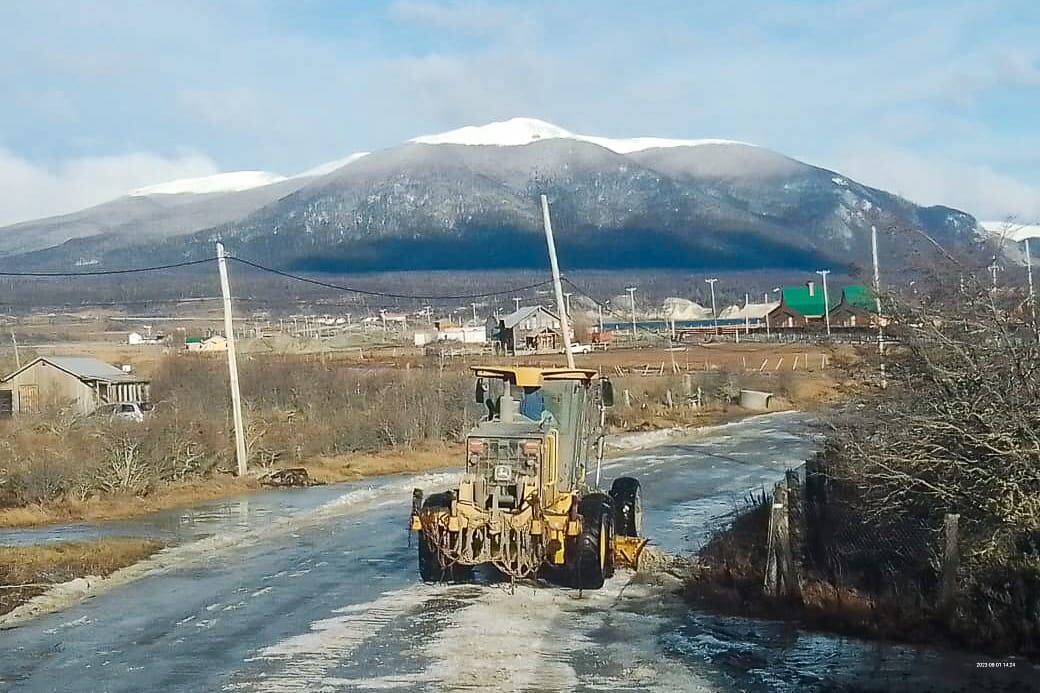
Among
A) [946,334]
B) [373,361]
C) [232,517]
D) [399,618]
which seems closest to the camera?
[946,334]

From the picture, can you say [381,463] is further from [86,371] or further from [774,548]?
[774,548]

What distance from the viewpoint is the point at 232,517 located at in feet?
89.2

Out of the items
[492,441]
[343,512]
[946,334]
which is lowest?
[343,512]

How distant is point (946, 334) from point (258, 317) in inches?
4947

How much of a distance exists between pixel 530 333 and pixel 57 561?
8138cm

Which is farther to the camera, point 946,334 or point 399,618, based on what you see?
point 399,618

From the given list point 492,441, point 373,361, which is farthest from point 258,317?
point 492,441

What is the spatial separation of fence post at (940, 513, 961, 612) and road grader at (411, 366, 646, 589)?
16.0 feet

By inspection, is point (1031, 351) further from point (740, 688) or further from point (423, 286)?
point (423, 286)

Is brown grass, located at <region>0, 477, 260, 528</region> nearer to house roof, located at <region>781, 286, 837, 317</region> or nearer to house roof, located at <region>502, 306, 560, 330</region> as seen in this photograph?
house roof, located at <region>502, 306, 560, 330</region>

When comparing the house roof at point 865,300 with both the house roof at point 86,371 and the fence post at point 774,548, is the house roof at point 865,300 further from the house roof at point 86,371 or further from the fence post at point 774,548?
the house roof at point 86,371

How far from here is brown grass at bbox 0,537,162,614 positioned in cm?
1770

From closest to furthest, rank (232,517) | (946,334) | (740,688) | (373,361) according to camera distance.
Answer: (740,688), (946,334), (232,517), (373,361)

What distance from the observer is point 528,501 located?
1595cm
